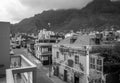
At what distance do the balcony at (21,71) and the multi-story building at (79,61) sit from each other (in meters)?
7.81

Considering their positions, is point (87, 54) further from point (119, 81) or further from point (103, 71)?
point (119, 81)

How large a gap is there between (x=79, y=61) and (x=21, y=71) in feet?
37.5

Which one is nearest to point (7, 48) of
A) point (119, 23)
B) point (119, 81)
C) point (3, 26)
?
point (3, 26)

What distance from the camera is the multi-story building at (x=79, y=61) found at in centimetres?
1222

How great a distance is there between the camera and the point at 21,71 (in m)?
4.16

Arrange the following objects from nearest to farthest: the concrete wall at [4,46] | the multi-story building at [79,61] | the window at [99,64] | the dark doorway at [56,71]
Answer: the concrete wall at [4,46]
the window at [99,64]
the multi-story building at [79,61]
the dark doorway at [56,71]

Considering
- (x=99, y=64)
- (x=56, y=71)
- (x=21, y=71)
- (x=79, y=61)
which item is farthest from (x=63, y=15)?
(x=21, y=71)

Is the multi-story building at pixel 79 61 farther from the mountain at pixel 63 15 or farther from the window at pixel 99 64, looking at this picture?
the mountain at pixel 63 15

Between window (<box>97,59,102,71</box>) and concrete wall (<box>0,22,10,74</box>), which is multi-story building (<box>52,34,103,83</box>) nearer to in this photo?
window (<box>97,59,102,71</box>)

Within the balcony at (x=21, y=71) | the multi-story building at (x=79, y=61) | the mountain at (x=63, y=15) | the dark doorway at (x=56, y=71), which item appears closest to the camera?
the balcony at (x=21, y=71)

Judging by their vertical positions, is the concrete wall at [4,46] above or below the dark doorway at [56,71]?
above

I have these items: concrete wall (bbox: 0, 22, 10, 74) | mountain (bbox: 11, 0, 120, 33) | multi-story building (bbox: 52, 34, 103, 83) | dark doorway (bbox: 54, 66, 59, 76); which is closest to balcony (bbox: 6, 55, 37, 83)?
concrete wall (bbox: 0, 22, 10, 74)

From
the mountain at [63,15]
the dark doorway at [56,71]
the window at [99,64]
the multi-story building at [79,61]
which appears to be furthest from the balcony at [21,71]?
the mountain at [63,15]

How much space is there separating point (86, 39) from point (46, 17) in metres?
77.5
